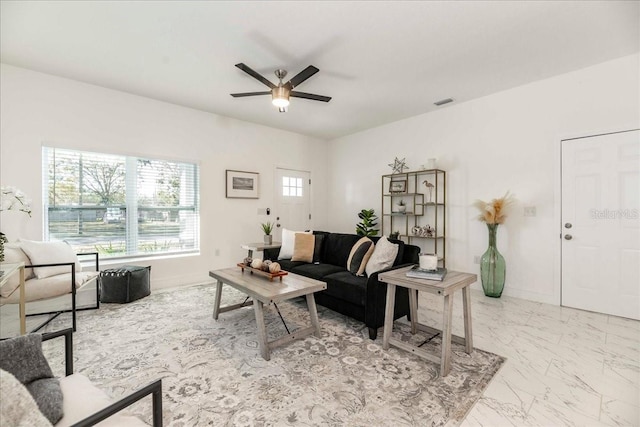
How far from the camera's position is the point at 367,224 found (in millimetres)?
5316

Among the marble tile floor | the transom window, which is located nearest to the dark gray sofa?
the marble tile floor

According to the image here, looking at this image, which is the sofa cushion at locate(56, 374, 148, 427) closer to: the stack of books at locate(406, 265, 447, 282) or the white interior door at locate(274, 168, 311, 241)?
the stack of books at locate(406, 265, 447, 282)

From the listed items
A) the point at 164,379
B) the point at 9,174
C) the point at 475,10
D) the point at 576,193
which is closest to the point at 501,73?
the point at 475,10

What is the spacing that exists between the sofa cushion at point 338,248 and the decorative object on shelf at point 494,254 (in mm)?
1759

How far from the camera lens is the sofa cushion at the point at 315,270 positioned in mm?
3202

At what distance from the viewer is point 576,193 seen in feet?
10.8

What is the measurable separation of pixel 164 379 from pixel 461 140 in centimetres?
453

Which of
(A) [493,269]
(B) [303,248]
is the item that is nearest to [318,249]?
(B) [303,248]

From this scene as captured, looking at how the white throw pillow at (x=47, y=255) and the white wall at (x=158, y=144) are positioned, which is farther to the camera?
the white wall at (x=158, y=144)

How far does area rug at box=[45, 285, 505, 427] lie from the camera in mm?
1624

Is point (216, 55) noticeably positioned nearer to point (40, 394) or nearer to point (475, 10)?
point (475, 10)

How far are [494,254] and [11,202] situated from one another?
566 cm

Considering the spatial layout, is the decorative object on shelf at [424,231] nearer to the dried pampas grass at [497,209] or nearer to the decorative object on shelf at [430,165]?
the dried pampas grass at [497,209]

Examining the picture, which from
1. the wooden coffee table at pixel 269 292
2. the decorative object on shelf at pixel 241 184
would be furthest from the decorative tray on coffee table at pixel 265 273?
the decorative object on shelf at pixel 241 184
